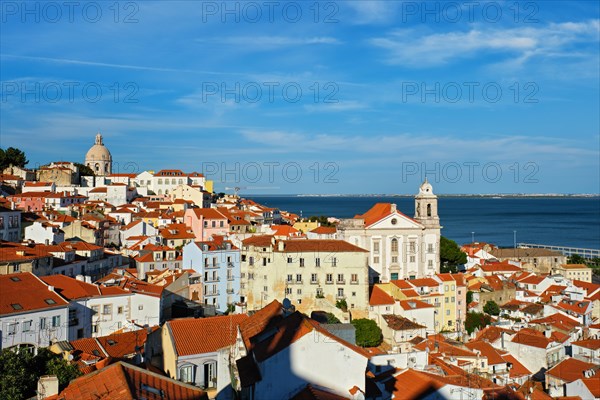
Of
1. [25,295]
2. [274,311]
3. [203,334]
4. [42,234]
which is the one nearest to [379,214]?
[42,234]

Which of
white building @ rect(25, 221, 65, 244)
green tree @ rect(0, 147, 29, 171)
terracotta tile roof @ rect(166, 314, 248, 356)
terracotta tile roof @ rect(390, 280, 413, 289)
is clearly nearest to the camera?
terracotta tile roof @ rect(166, 314, 248, 356)

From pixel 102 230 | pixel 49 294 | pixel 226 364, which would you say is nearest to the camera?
pixel 226 364

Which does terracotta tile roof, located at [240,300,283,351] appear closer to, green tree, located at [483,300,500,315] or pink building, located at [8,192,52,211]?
green tree, located at [483,300,500,315]

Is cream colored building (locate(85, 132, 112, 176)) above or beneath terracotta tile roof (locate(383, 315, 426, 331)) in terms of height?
above

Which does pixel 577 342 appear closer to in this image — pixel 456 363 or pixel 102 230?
pixel 456 363

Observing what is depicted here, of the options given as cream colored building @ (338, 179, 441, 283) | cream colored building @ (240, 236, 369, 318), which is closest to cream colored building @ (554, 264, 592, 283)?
cream colored building @ (338, 179, 441, 283)

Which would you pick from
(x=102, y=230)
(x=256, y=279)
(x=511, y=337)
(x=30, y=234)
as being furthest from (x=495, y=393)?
(x=102, y=230)
